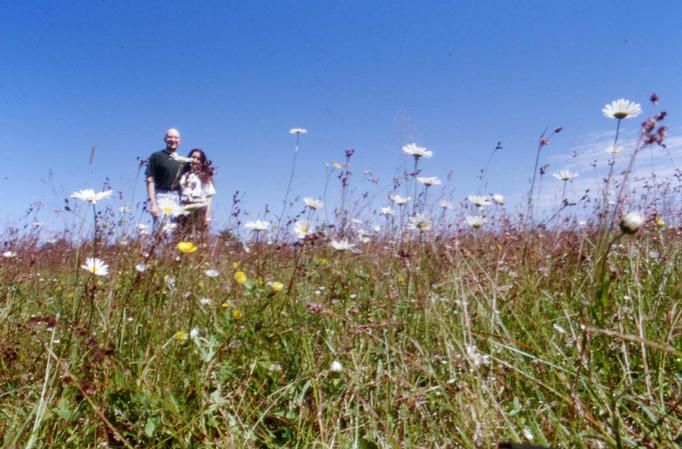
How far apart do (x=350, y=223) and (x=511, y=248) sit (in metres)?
1.05

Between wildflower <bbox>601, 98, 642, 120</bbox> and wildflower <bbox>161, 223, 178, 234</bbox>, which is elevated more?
wildflower <bbox>601, 98, 642, 120</bbox>

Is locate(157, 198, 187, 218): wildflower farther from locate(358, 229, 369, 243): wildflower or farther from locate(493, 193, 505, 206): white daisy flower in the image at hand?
locate(493, 193, 505, 206): white daisy flower

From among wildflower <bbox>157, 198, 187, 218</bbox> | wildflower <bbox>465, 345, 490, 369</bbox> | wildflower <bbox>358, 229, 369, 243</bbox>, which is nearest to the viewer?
wildflower <bbox>465, 345, 490, 369</bbox>

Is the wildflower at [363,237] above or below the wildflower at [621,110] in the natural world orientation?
below

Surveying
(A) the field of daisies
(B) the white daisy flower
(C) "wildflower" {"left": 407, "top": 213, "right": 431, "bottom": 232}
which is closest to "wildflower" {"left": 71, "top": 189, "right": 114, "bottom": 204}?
(A) the field of daisies

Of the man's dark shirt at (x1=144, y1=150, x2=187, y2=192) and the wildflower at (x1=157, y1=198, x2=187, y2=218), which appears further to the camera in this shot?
the man's dark shirt at (x1=144, y1=150, x2=187, y2=192)

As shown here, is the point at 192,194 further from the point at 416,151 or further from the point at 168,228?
the point at 416,151

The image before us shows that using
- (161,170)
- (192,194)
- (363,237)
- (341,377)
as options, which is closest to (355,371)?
(341,377)

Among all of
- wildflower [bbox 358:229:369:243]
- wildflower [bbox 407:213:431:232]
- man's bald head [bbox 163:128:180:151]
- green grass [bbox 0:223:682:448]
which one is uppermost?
man's bald head [bbox 163:128:180:151]

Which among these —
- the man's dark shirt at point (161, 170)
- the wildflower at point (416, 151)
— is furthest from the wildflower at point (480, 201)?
the man's dark shirt at point (161, 170)

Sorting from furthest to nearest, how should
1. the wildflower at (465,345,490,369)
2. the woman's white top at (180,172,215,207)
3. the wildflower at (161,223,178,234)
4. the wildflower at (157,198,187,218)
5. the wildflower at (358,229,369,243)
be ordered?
the wildflower at (358,229,369,243), the woman's white top at (180,172,215,207), the wildflower at (157,198,187,218), the wildflower at (161,223,178,234), the wildflower at (465,345,490,369)

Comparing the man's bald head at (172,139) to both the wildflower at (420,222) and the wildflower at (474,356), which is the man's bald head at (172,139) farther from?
the wildflower at (474,356)

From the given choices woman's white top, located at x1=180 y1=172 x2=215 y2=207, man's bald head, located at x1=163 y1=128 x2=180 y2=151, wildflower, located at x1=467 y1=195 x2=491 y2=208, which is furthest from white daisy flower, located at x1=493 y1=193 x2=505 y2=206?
man's bald head, located at x1=163 y1=128 x2=180 y2=151

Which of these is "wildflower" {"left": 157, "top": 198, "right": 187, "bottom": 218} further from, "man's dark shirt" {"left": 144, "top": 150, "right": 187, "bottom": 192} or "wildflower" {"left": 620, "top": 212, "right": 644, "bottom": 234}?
"man's dark shirt" {"left": 144, "top": 150, "right": 187, "bottom": 192}
